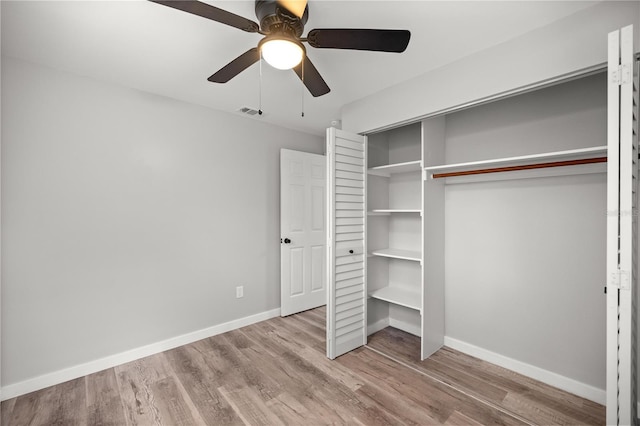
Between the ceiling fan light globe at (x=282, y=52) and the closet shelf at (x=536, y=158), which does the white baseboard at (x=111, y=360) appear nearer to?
the closet shelf at (x=536, y=158)

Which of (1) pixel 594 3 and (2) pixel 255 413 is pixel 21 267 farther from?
(1) pixel 594 3

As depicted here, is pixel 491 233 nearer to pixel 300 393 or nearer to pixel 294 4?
pixel 300 393

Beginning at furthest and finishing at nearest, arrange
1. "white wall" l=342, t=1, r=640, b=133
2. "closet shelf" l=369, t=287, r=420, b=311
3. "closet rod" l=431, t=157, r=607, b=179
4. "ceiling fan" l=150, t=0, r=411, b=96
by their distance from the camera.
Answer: "closet shelf" l=369, t=287, r=420, b=311, "closet rod" l=431, t=157, r=607, b=179, "white wall" l=342, t=1, r=640, b=133, "ceiling fan" l=150, t=0, r=411, b=96

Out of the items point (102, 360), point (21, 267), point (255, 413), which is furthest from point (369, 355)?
point (21, 267)

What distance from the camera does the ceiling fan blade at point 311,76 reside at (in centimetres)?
176

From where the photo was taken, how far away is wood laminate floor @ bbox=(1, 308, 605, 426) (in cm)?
196

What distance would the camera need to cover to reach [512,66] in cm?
197

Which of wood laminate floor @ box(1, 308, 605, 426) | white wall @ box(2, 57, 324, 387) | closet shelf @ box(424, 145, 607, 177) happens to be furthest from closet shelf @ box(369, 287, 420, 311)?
white wall @ box(2, 57, 324, 387)

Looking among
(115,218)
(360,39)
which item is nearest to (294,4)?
(360,39)

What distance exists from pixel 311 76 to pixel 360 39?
0.43 metres

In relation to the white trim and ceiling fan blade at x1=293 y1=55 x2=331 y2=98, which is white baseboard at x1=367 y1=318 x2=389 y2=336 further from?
ceiling fan blade at x1=293 y1=55 x2=331 y2=98

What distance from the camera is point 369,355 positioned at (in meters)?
2.78

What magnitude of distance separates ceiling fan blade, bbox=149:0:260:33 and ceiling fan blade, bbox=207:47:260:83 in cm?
21

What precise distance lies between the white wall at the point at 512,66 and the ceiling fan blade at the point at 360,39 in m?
0.94
